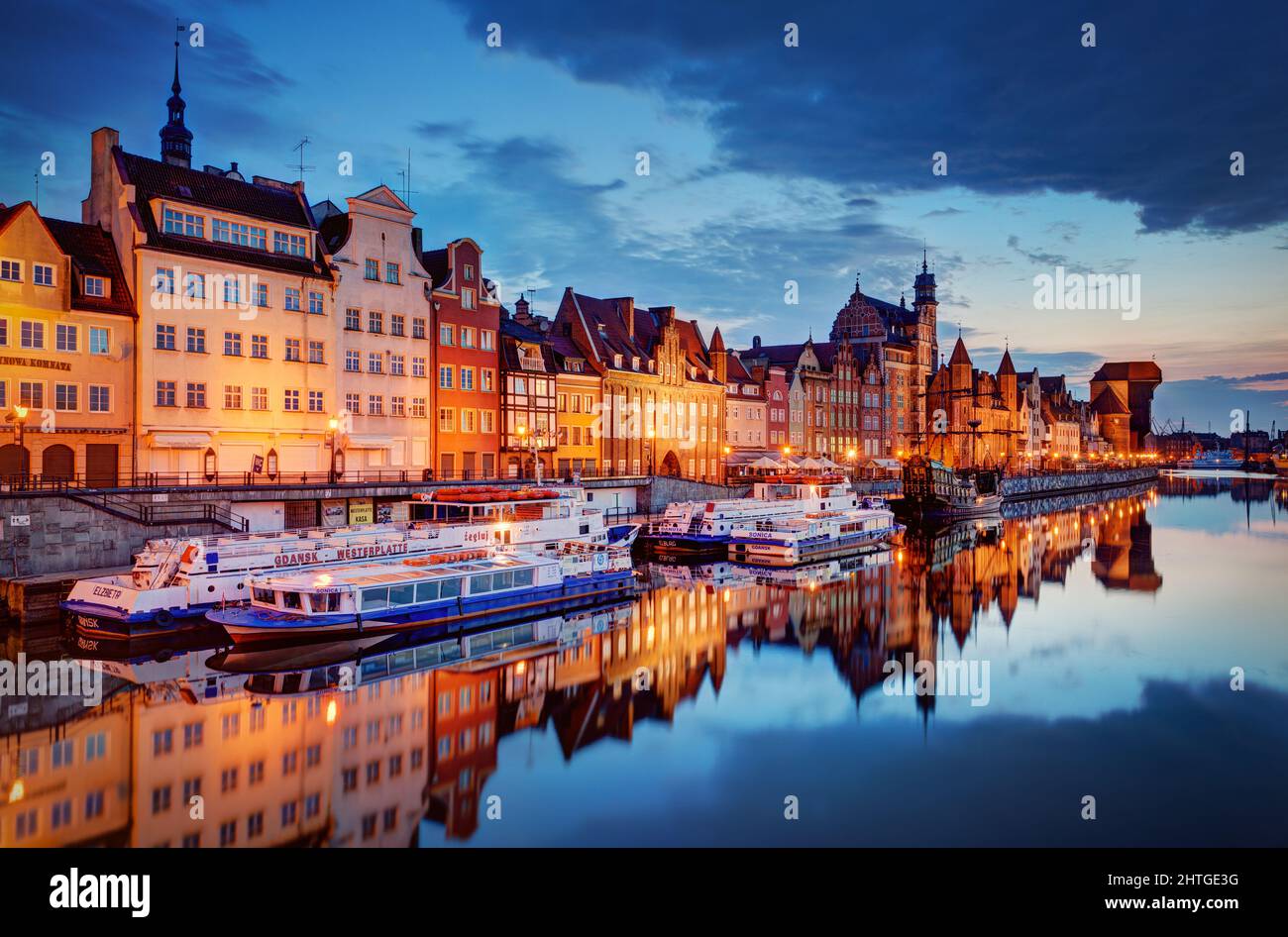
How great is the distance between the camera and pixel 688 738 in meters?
22.1

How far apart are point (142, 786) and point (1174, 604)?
41.9 metres

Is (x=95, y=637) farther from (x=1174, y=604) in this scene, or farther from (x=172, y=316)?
(x=1174, y=604)

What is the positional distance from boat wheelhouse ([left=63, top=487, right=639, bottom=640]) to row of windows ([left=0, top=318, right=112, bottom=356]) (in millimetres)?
11257

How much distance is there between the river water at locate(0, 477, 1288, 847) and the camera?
17312mm

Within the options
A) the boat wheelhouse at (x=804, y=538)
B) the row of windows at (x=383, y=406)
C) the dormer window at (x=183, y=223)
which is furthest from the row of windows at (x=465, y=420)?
the boat wheelhouse at (x=804, y=538)

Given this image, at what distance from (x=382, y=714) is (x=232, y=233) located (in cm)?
3277

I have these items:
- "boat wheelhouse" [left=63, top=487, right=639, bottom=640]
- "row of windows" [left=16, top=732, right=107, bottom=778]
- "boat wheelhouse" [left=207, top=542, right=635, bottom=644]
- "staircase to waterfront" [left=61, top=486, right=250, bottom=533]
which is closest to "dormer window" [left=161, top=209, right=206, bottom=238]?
"staircase to waterfront" [left=61, top=486, right=250, bottom=533]

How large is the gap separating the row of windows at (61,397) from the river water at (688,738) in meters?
14.5

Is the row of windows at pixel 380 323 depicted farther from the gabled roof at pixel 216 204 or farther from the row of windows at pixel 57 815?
the row of windows at pixel 57 815

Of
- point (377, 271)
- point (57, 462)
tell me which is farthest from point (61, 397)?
point (377, 271)

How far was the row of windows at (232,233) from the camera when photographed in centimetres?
4397

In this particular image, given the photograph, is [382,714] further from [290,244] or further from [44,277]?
[290,244]
